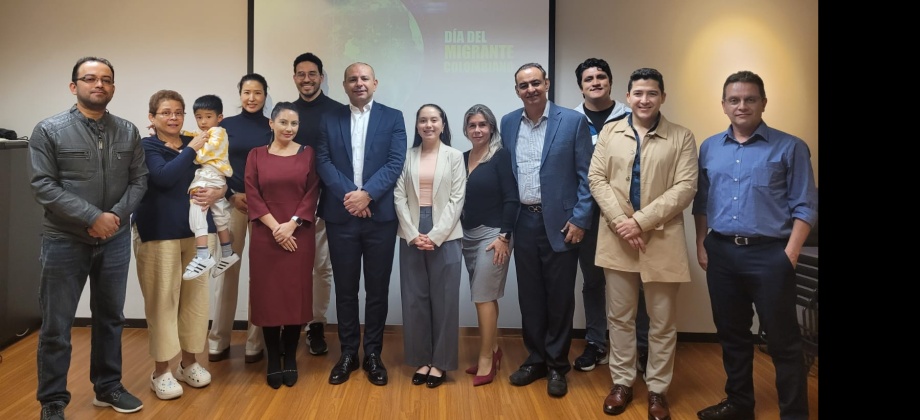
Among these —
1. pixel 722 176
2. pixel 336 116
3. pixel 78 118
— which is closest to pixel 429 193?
pixel 336 116

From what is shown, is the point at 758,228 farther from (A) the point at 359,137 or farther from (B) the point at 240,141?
(B) the point at 240,141

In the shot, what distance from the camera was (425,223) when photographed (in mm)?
3166

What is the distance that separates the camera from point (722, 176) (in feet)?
8.57

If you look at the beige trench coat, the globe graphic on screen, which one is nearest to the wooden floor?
the beige trench coat

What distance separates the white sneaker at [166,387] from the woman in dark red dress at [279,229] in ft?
1.46

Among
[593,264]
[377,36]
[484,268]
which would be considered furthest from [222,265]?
[593,264]

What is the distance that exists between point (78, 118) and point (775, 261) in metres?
3.04

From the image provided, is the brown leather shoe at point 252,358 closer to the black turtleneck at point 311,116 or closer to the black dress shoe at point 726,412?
the black turtleneck at point 311,116

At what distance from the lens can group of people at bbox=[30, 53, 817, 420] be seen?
2578 millimetres

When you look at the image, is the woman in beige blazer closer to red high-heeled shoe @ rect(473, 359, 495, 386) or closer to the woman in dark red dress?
red high-heeled shoe @ rect(473, 359, 495, 386)

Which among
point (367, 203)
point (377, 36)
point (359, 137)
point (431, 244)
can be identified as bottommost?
point (431, 244)

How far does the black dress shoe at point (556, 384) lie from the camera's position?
3036 mm

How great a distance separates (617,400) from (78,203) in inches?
101

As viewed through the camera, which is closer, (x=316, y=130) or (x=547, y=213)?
(x=547, y=213)
